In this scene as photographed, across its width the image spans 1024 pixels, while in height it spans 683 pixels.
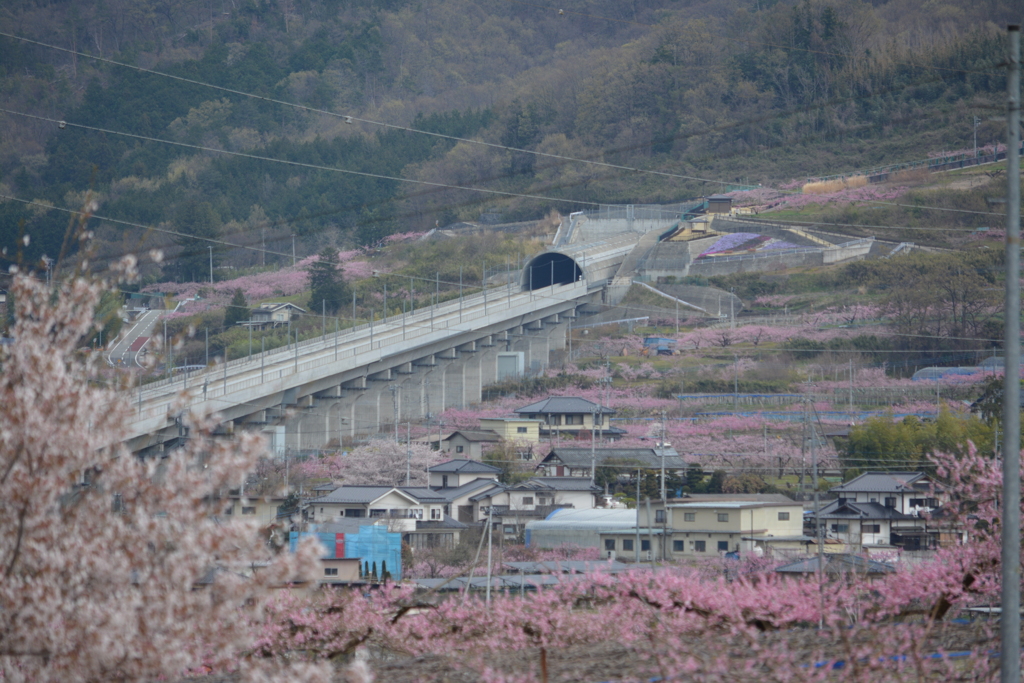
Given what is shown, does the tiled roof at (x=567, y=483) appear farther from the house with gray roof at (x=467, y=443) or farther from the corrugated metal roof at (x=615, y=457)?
the house with gray roof at (x=467, y=443)

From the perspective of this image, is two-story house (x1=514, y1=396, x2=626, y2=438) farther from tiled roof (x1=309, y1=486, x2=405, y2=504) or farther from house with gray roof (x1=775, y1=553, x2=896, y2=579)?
house with gray roof (x1=775, y1=553, x2=896, y2=579)

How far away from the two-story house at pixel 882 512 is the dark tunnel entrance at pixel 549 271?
1210 inches

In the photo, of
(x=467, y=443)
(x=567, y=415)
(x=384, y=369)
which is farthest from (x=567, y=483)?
(x=384, y=369)

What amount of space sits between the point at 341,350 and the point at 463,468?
10.7 metres

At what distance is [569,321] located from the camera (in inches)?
1847

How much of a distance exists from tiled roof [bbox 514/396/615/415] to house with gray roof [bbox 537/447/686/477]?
161 inches

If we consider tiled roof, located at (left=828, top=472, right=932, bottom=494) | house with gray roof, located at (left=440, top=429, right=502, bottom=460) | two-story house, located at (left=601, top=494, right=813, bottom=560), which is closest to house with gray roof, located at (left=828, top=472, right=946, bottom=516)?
tiled roof, located at (left=828, top=472, right=932, bottom=494)

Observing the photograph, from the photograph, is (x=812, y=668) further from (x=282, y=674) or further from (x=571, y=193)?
(x=571, y=193)

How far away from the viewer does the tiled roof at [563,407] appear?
32.8m

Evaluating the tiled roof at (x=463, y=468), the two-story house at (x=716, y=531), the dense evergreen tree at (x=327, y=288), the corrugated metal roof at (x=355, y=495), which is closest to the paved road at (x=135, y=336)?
the dense evergreen tree at (x=327, y=288)

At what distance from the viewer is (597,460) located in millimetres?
27719

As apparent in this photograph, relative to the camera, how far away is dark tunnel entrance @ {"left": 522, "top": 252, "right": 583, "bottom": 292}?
51.6 metres

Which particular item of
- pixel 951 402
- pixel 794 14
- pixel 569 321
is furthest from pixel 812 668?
pixel 794 14

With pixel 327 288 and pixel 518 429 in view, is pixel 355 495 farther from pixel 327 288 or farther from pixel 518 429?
pixel 327 288
